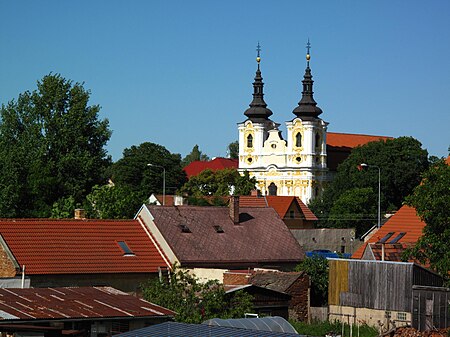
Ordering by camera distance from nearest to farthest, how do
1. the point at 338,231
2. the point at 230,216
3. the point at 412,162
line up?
1. the point at 230,216
2. the point at 338,231
3. the point at 412,162

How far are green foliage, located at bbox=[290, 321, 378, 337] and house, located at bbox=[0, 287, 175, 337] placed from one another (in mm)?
6800

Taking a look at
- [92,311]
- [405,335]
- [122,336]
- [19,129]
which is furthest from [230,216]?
[19,129]

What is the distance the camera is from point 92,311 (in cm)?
3056

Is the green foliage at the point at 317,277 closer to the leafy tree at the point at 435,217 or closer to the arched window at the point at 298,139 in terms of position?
the leafy tree at the point at 435,217

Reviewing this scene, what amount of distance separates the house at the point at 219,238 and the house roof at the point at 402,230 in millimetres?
4409

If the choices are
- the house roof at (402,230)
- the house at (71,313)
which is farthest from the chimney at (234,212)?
the house at (71,313)

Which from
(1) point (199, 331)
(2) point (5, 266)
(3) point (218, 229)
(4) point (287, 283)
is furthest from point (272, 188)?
(1) point (199, 331)

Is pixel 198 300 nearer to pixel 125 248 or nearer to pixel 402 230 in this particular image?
pixel 125 248

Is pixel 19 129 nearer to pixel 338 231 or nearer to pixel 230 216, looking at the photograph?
pixel 338 231

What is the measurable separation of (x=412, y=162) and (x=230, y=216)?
7012 cm

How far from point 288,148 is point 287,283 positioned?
11181 cm

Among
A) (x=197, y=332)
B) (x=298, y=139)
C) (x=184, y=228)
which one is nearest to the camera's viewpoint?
(x=197, y=332)

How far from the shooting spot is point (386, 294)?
137 ft

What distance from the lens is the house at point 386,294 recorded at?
131ft
